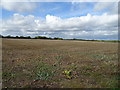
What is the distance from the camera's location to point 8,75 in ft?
17.1

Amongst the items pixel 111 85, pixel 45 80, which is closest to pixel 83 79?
pixel 111 85

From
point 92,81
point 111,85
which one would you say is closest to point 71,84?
point 92,81

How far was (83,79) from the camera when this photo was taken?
15.3ft

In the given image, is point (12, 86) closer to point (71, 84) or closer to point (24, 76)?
point (24, 76)

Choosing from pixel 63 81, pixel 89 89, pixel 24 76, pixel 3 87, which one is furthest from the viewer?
pixel 24 76

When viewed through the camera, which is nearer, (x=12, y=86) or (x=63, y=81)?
(x=12, y=86)

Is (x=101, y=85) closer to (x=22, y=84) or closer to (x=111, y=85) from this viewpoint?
(x=111, y=85)

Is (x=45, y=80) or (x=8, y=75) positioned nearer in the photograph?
(x=45, y=80)

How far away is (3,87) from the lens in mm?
4164

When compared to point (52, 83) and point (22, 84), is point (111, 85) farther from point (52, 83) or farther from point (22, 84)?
point (22, 84)

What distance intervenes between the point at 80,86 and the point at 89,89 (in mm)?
399

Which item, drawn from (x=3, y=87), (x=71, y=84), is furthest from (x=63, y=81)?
(x=3, y=87)

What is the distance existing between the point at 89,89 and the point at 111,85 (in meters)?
1.09

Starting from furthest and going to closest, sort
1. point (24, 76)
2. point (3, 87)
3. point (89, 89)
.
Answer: point (24, 76), point (3, 87), point (89, 89)
